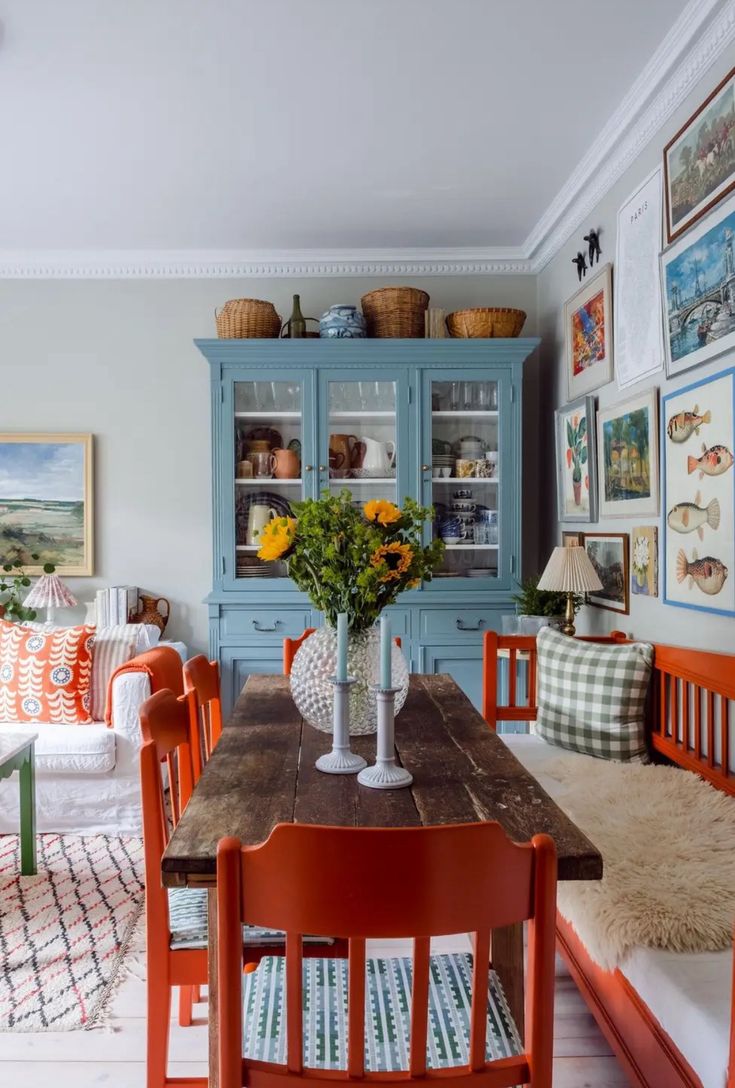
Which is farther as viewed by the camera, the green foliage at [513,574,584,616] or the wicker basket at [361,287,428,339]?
the wicker basket at [361,287,428,339]

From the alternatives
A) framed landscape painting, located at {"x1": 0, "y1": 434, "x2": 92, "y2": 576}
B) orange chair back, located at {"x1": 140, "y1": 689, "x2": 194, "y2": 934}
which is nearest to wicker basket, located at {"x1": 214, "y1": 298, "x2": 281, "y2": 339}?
framed landscape painting, located at {"x1": 0, "y1": 434, "x2": 92, "y2": 576}

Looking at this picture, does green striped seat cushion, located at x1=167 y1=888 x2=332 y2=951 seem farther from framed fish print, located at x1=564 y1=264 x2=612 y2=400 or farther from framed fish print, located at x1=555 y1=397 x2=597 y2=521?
framed fish print, located at x1=564 y1=264 x2=612 y2=400

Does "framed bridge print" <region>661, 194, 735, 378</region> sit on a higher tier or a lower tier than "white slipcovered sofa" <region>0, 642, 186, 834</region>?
higher

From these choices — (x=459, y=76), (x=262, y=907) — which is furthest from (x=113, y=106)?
(x=262, y=907)

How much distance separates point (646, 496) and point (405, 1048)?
6.71 feet

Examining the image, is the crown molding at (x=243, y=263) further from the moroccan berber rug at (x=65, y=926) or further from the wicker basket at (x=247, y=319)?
the moroccan berber rug at (x=65, y=926)

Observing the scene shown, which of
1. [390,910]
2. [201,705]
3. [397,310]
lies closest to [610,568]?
[397,310]

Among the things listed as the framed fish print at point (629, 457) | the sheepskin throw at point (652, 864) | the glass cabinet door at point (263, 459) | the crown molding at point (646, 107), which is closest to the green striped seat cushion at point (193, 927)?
the sheepskin throw at point (652, 864)

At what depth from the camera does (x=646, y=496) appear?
273 centimetres

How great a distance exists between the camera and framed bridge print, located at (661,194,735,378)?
2.12 metres

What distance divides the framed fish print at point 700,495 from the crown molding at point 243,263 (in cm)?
184

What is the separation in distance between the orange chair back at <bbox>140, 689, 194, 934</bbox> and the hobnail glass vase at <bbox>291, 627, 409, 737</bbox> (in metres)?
0.29

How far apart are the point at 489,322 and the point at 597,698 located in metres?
1.92

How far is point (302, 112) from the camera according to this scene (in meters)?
2.66
